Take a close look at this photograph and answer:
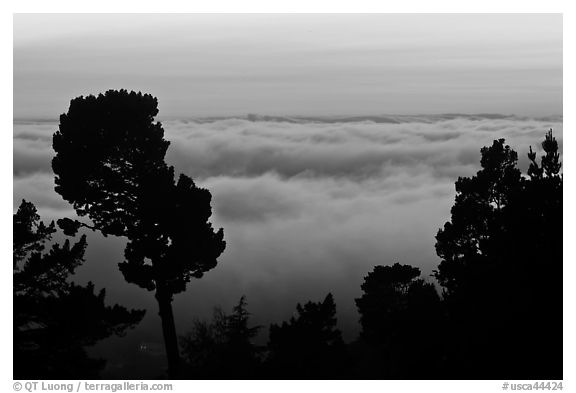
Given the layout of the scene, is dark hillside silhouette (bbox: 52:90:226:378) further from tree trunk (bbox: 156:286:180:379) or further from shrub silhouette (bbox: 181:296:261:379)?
shrub silhouette (bbox: 181:296:261:379)

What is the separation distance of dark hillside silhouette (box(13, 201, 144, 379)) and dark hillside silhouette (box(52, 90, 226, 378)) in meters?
1.76

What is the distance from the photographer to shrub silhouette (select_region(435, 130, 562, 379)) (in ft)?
79.3

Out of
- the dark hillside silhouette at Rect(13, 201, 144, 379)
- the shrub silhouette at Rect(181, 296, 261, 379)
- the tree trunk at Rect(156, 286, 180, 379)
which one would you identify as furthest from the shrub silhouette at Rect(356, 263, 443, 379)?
the dark hillside silhouette at Rect(13, 201, 144, 379)

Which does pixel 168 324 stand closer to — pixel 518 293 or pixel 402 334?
pixel 402 334

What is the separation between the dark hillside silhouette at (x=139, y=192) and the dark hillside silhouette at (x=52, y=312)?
69.1 inches

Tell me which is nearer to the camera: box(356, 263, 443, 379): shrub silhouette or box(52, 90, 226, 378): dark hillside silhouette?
box(356, 263, 443, 379): shrub silhouette

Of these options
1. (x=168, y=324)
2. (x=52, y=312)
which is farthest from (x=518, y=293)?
(x=52, y=312)

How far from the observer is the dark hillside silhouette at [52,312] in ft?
82.3

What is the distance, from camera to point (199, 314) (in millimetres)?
33938

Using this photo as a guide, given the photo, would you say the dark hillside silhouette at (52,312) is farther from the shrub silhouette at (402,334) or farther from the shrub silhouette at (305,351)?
the shrub silhouette at (402,334)

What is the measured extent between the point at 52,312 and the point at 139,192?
522 centimetres

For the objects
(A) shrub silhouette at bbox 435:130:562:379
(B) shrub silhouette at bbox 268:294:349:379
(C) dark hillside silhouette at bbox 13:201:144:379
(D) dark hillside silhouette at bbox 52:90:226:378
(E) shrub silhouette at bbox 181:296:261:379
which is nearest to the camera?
(A) shrub silhouette at bbox 435:130:562:379

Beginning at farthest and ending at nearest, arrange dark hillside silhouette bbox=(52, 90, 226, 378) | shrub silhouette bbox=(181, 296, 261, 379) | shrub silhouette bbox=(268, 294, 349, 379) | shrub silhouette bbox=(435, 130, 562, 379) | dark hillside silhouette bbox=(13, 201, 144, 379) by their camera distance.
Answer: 1. dark hillside silhouette bbox=(52, 90, 226, 378)
2. shrub silhouette bbox=(181, 296, 261, 379)
3. shrub silhouette bbox=(268, 294, 349, 379)
4. dark hillside silhouette bbox=(13, 201, 144, 379)
5. shrub silhouette bbox=(435, 130, 562, 379)
